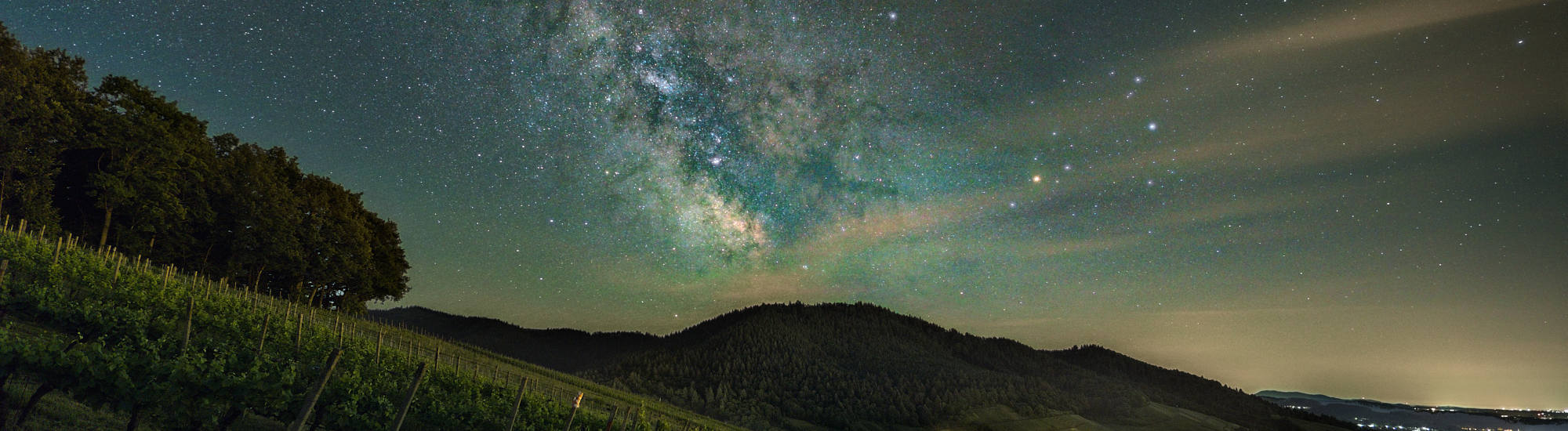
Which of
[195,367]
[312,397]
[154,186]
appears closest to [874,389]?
[154,186]

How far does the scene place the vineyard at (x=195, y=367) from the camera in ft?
43.6

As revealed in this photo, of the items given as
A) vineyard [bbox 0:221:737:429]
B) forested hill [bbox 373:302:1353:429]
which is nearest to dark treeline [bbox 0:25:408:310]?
vineyard [bbox 0:221:737:429]

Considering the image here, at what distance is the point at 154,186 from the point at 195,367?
110 feet

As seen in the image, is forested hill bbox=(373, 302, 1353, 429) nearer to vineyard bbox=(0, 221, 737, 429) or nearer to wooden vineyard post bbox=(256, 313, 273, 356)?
vineyard bbox=(0, 221, 737, 429)

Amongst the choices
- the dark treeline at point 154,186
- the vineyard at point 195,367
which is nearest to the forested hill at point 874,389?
the dark treeline at point 154,186

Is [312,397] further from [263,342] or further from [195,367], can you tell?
[263,342]

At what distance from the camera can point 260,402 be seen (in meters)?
15.6

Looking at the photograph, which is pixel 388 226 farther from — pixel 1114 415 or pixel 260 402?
pixel 1114 415

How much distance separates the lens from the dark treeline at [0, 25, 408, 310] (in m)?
34.8

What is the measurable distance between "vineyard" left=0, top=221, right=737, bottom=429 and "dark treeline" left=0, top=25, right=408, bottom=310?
994 centimetres

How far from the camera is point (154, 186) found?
1555 inches

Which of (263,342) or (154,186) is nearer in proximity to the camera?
(263,342)

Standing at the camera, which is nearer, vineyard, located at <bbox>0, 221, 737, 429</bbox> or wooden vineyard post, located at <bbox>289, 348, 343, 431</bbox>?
wooden vineyard post, located at <bbox>289, 348, 343, 431</bbox>

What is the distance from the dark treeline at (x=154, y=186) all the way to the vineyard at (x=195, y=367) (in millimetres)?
9940
